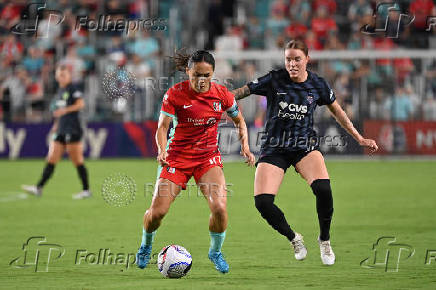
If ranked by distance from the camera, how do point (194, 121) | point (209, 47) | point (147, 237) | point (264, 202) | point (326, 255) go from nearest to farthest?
point (194, 121) < point (147, 237) < point (264, 202) < point (326, 255) < point (209, 47)

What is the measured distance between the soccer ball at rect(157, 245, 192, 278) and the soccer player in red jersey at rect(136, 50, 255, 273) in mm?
290

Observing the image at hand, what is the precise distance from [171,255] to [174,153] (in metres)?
0.96

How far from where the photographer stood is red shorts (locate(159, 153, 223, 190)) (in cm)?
802

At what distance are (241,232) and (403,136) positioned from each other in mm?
12947

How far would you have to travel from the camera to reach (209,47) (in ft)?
84.8

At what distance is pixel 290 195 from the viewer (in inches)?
A: 625

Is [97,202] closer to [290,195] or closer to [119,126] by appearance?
[290,195]

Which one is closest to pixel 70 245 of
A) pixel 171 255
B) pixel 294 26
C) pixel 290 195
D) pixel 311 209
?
pixel 171 255

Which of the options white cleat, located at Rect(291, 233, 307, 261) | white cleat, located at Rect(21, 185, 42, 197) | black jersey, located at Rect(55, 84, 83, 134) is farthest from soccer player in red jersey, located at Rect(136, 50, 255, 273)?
white cleat, located at Rect(21, 185, 42, 197)

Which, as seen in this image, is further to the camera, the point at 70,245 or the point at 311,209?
the point at 311,209

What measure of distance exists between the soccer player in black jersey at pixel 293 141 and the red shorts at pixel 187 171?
70 cm

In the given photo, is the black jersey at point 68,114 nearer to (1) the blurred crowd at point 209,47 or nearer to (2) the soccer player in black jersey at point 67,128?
(2) the soccer player in black jersey at point 67,128
